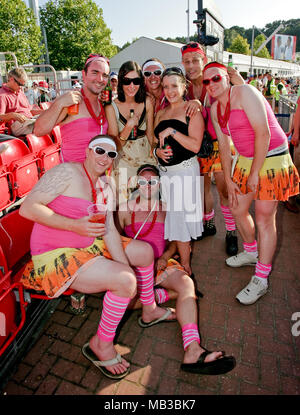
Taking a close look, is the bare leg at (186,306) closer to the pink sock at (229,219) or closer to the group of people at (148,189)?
the group of people at (148,189)

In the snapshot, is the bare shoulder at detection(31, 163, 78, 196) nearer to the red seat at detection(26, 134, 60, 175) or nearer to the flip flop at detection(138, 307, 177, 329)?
the flip flop at detection(138, 307, 177, 329)

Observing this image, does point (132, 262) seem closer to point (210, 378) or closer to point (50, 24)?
point (210, 378)

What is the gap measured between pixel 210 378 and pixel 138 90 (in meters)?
2.56

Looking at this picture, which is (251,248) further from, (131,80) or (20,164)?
(20,164)

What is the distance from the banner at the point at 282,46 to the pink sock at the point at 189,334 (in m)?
55.3

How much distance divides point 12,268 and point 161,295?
1320mm

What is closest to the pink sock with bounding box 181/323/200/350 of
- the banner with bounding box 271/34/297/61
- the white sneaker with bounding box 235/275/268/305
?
the white sneaker with bounding box 235/275/268/305

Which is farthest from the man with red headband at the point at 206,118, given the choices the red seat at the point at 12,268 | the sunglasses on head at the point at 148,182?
the red seat at the point at 12,268

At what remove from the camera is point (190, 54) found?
306cm

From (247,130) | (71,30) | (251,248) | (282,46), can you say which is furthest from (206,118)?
(282,46)

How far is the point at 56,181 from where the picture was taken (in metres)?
2.00

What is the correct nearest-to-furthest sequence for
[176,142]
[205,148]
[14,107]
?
[176,142] < [205,148] < [14,107]

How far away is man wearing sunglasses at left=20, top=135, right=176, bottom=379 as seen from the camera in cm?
198

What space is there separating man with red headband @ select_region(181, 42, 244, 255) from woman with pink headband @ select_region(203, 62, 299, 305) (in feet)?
1.27
